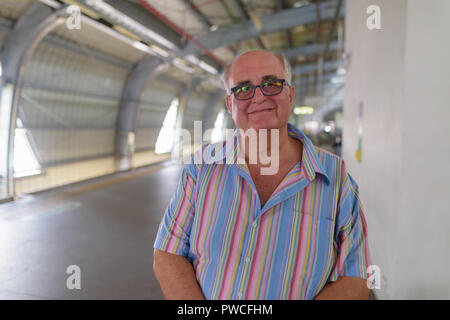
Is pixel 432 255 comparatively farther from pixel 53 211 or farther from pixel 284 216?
pixel 53 211

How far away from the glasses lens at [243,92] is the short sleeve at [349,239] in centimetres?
59

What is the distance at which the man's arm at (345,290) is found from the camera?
1.32 metres

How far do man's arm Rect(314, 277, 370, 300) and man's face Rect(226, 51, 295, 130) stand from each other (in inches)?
30.0

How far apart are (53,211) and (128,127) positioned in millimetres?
8091

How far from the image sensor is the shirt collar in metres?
1.36

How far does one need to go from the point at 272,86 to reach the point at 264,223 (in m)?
0.64

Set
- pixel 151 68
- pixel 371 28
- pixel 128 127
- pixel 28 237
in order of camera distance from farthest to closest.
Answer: pixel 128 127, pixel 151 68, pixel 28 237, pixel 371 28

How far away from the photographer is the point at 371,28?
11.9 feet

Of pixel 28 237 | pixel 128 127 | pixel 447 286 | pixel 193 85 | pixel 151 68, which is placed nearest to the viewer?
pixel 447 286

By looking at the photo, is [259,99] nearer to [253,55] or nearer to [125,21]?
[253,55]
